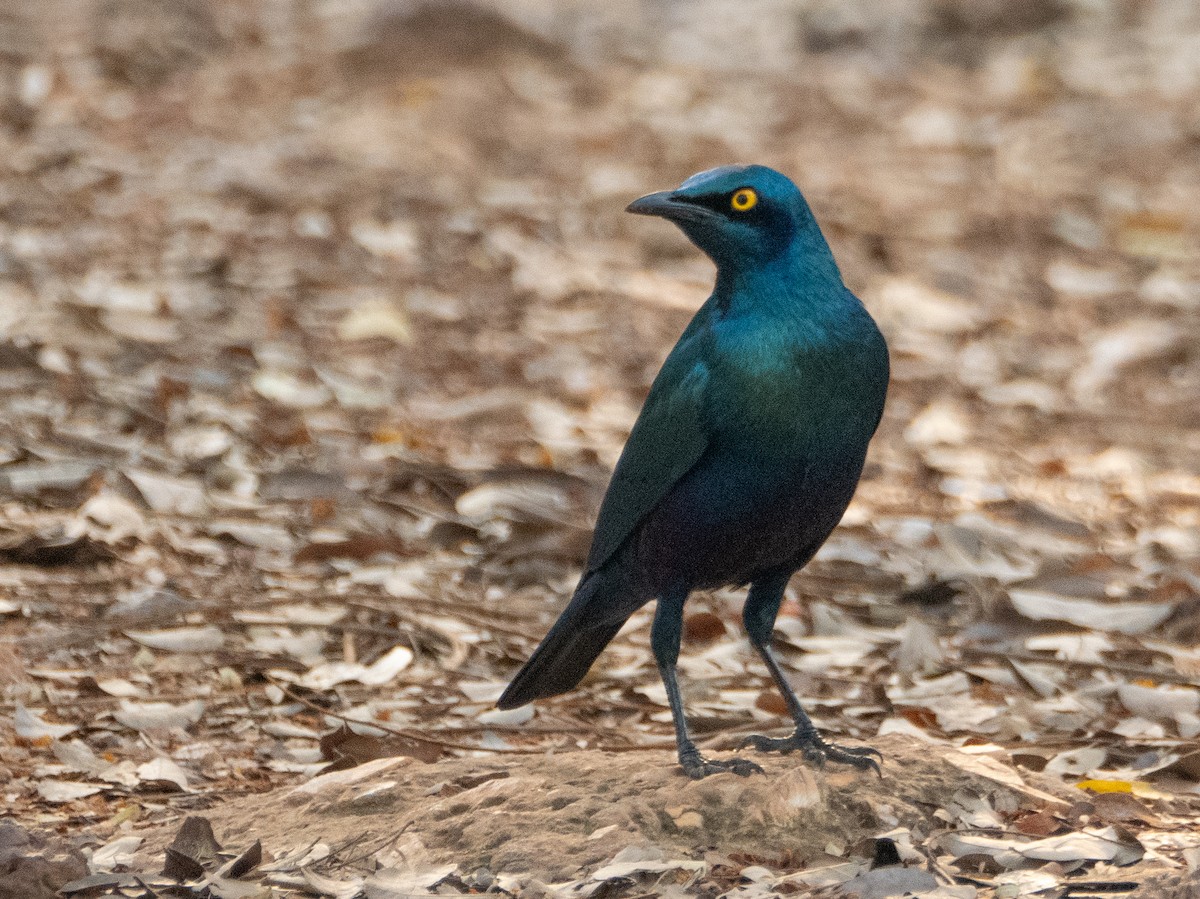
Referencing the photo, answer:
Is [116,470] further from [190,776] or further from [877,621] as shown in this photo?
[877,621]

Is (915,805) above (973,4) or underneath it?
underneath

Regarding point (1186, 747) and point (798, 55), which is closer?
point (1186, 747)

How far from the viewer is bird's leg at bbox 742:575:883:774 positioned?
367cm

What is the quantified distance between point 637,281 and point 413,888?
17.6 ft

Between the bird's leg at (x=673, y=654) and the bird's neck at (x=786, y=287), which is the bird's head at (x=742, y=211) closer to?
the bird's neck at (x=786, y=287)

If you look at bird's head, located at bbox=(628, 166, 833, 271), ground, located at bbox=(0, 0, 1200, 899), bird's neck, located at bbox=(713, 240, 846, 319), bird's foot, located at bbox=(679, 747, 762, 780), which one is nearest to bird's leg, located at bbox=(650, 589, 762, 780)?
bird's foot, located at bbox=(679, 747, 762, 780)

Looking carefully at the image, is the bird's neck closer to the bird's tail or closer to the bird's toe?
the bird's tail

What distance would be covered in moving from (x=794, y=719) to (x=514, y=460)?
2.60 m

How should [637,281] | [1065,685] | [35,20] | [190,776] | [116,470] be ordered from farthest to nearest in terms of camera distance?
[35,20]
[637,281]
[116,470]
[1065,685]
[190,776]

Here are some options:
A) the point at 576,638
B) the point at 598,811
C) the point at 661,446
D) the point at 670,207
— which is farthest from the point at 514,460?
the point at 598,811

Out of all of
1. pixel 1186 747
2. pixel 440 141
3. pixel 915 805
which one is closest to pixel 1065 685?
pixel 1186 747

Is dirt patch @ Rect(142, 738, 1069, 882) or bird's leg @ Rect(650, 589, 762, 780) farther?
bird's leg @ Rect(650, 589, 762, 780)

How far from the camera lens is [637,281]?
27.2ft

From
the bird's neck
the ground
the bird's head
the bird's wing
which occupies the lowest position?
the ground
